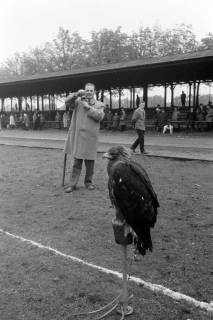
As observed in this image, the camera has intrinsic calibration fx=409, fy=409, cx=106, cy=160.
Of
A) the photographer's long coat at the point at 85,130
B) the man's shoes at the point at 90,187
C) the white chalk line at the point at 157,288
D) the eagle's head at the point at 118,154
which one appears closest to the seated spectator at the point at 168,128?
the man's shoes at the point at 90,187

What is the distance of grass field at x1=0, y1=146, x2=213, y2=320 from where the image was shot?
3412mm

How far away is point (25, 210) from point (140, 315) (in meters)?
3.47

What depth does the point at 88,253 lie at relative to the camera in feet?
14.7

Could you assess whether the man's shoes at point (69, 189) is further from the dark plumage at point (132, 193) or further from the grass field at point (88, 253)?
the dark plumage at point (132, 193)

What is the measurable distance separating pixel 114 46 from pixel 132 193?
4655 cm

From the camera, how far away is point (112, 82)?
31.0 metres

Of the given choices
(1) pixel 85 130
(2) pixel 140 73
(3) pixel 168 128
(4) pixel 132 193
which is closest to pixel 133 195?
(4) pixel 132 193

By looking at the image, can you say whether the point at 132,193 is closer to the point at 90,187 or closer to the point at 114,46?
the point at 90,187

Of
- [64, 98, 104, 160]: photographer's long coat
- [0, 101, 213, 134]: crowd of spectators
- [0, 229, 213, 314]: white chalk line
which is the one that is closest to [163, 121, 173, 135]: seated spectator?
[0, 101, 213, 134]: crowd of spectators

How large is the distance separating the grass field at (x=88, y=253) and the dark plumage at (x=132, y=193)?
77 centimetres

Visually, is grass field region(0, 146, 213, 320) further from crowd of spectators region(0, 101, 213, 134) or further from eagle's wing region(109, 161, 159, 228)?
crowd of spectators region(0, 101, 213, 134)

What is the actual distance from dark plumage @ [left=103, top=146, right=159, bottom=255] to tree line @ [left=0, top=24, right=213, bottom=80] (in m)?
42.4

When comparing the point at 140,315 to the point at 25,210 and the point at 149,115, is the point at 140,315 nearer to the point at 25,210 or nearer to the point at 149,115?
the point at 25,210

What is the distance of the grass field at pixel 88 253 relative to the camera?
3.41 metres
